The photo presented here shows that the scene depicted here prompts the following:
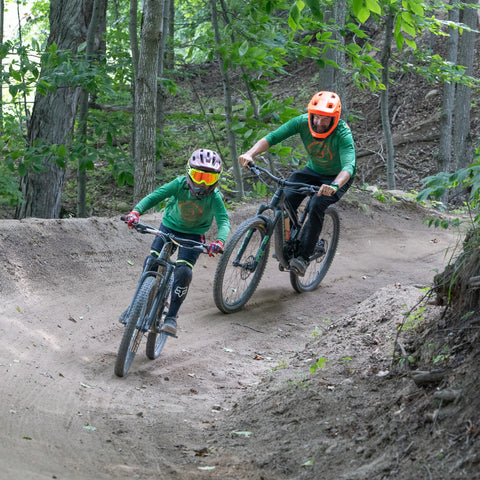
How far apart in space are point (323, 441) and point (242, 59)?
20.0 feet

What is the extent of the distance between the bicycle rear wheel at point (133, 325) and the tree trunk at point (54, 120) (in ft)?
20.7

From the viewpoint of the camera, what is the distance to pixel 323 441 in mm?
3564

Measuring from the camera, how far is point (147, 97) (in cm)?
962

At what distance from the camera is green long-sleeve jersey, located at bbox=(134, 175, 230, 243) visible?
599cm

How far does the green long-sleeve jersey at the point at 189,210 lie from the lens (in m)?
5.99

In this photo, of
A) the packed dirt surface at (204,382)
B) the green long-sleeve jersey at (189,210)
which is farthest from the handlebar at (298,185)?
the packed dirt surface at (204,382)

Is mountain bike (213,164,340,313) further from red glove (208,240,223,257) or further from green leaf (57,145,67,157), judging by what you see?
green leaf (57,145,67,157)

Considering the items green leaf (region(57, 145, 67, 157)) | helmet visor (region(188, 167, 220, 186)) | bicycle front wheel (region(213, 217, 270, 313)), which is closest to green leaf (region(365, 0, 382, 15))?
helmet visor (region(188, 167, 220, 186))

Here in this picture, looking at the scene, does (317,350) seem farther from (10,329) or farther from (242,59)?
(242,59)

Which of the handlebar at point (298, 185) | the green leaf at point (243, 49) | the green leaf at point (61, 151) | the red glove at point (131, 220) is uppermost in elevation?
the green leaf at point (243, 49)

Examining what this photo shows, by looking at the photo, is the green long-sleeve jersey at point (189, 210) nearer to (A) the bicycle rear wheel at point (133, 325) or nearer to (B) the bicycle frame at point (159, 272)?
(B) the bicycle frame at point (159, 272)

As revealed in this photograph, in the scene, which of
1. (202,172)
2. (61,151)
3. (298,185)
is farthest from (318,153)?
(61,151)

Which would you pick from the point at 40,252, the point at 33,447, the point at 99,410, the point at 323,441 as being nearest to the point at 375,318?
the point at 323,441

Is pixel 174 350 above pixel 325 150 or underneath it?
underneath
